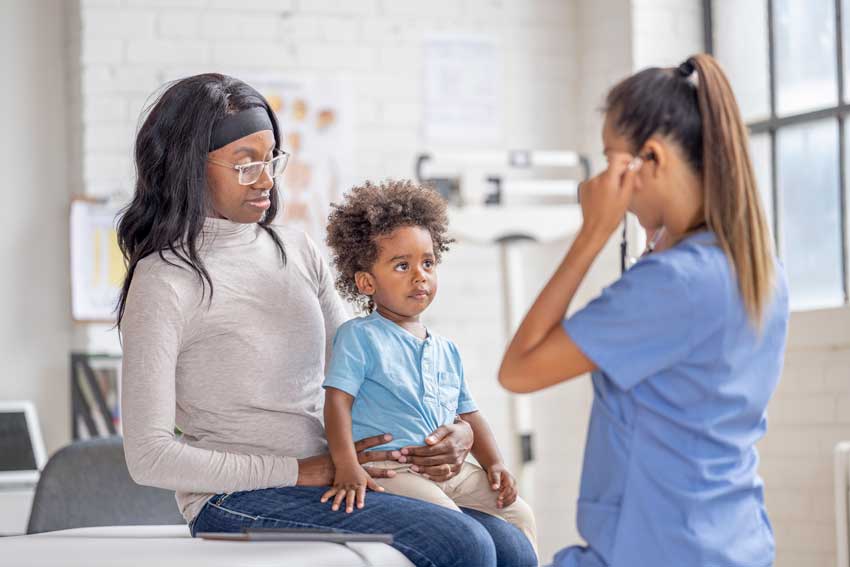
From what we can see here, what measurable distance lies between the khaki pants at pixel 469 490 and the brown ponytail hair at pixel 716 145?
646mm

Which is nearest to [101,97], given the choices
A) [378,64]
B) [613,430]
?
[378,64]

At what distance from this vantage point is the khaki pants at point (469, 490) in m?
1.83

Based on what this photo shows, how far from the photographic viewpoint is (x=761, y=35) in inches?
152

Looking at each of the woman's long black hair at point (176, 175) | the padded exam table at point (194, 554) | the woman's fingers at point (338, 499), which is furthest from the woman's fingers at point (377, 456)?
the woman's long black hair at point (176, 175)

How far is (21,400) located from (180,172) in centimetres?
222

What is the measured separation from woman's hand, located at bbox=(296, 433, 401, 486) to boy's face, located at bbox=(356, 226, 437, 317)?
23 centimetres

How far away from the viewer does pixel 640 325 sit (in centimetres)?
140

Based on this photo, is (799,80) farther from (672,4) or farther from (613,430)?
(613,430)

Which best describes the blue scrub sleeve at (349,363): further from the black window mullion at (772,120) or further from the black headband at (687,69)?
the black window mullion at (772,120)

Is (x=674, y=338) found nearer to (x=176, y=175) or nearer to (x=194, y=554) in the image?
(x=194, y=554)

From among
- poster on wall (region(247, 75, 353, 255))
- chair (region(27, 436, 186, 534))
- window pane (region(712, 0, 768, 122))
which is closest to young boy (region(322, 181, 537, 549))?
chair (region(27, 436, 186, 534))

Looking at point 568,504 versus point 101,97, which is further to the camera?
point 568,504

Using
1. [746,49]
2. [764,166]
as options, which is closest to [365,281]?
[764,166]

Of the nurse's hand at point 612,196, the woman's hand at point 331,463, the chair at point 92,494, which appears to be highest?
the nurse's hand at point 612,196
